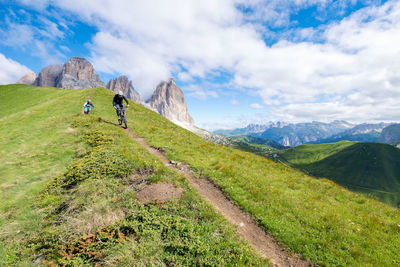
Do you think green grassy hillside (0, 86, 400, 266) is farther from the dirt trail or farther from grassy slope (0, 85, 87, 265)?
the dirt trail

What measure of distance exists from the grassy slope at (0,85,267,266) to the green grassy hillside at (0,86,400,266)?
43mm

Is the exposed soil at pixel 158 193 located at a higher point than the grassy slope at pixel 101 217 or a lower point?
higher

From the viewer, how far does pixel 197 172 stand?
13.7 metres

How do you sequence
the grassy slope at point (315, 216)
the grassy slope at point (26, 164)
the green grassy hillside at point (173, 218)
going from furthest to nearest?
the grassy slope at point (315, 216) < the grassy slope at point (26, 164) < the green grassy hillside at point (173, 218)

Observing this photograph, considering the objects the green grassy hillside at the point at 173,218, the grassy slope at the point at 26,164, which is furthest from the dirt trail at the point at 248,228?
the grassy slope at the point at 26,164

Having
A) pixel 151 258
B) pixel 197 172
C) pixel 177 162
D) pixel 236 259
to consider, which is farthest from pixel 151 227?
pixel 177 162

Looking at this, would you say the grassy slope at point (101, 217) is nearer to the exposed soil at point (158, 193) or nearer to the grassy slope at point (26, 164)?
the grassy slope at point (26, 164)

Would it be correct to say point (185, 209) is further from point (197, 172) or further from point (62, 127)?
point (62, 127)

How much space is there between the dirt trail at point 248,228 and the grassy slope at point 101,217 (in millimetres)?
969

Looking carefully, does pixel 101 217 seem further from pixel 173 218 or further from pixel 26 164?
pixel 26 164

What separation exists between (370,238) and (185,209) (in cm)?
967

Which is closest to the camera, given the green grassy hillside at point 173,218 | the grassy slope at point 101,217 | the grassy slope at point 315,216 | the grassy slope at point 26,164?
the grassy slope at point 101,217

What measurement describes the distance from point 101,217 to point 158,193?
297 cm

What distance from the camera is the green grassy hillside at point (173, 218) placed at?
6297 millimetres
